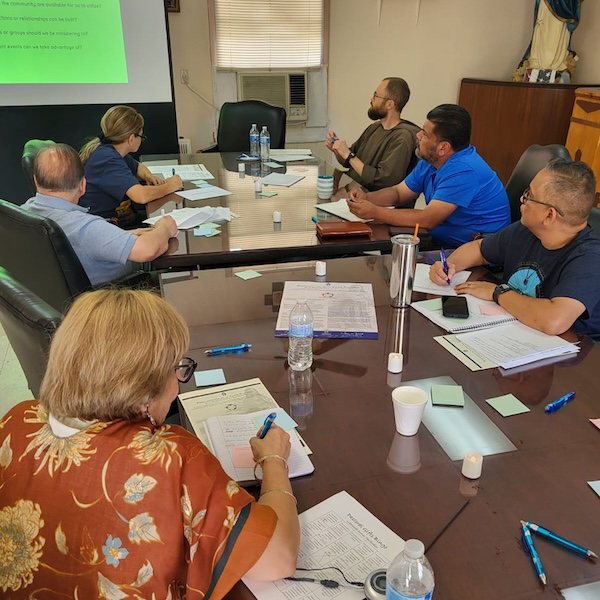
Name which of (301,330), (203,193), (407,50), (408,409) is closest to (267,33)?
(407,50)

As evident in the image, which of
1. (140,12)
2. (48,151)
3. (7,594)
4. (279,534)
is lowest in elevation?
(7,594)

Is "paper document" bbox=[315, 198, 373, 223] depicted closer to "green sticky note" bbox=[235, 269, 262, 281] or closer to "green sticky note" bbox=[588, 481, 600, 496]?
"green sticky note" bbox=[235, 269, 262, 281]

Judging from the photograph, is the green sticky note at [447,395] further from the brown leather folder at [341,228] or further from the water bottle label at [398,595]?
the brown leather folder at [341,228]

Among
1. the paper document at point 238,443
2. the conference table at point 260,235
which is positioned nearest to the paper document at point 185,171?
the conference table at point 260,235

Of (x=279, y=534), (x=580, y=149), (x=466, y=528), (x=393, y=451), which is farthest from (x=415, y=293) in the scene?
(x=580, y=149)

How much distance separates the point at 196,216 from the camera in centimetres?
239

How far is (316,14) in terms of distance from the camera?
4.66m

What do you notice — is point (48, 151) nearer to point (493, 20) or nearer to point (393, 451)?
point (393, 451)

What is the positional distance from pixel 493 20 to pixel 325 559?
17.7 ft

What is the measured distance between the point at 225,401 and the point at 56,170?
1.25 meters

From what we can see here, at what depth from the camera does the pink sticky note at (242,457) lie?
3.35 ft

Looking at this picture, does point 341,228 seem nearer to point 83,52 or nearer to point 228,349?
point 228,349

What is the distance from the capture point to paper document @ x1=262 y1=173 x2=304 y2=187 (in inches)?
120

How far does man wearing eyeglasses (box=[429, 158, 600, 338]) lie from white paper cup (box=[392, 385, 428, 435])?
59cm
